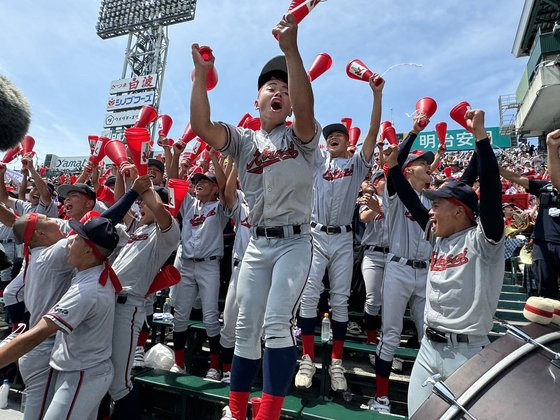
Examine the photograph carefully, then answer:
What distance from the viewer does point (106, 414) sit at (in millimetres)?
3064

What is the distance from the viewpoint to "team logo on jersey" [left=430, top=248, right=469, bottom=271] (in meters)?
2.15

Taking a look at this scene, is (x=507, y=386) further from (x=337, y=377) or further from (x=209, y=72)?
(x=337, y=377)

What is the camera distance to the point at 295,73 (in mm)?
1818

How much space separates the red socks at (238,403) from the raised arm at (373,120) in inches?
93.6

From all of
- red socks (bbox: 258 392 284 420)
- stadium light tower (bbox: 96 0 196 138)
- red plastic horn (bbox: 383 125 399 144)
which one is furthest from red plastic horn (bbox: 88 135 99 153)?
stadium light tower (bbox: 96 0 196 138)

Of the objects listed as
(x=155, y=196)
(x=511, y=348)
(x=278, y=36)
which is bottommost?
(x=511, y=348)

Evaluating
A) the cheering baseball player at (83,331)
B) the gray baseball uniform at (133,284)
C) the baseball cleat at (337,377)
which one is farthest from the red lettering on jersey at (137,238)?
the baseball cleat at (337,377)

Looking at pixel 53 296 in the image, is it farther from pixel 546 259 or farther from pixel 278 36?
pixel 546 259

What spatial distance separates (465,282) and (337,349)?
1650 millimetres

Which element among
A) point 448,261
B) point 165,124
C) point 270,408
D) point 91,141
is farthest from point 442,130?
point 91,141

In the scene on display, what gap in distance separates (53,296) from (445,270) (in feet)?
9.04

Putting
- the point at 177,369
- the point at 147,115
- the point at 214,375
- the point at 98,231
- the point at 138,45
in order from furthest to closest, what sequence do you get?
1. the point at 138,45
2. the point at 177,369
3. the point at 214,375
4. the point at 147,115
5. the point at 98,231

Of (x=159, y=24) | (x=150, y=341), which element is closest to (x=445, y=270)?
(x=150, y=341)

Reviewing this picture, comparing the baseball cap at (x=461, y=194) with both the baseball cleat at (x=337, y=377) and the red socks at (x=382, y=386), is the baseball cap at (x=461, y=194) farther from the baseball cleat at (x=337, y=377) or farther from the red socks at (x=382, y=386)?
the baseball cleat at (x=337, y=377)
